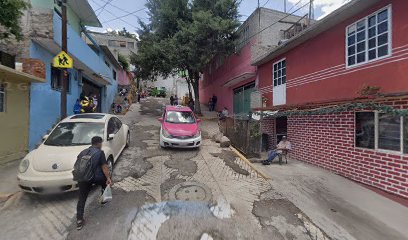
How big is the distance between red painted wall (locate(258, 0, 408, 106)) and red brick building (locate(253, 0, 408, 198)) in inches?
0.8

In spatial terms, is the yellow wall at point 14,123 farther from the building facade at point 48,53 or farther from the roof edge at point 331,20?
the roof edge at point 331,20

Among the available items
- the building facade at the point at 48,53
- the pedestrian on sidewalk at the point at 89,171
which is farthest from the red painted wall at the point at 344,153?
the building facade at the point at 48,53

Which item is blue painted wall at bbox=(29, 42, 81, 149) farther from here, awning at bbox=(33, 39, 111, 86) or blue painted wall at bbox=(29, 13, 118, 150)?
awning at bbox=(33, 39, 111, 86)

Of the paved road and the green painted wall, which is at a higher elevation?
the green painted wall

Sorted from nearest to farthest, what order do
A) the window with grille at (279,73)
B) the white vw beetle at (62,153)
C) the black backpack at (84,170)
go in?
the black backpack at (84,170) → the white vw beetle at (62,153) → the window with grille at (279,73)

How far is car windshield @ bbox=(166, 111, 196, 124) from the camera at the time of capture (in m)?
10.3

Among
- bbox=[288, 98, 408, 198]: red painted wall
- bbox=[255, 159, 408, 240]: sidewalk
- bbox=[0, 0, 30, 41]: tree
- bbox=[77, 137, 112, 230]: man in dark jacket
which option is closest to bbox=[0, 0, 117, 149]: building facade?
bbox=[0, 0, 30, 41]: tree

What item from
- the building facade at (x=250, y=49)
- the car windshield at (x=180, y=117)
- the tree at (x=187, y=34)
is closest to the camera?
the car windshield at (x=180, y=117)

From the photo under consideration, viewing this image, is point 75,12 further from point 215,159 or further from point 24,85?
point 215,159

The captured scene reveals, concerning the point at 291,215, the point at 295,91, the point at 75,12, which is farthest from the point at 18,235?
the point at 75,12

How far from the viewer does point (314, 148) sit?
9.27 metres

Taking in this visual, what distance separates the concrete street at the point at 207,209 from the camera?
4.37 meters

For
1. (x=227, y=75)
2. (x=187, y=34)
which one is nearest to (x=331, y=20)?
(x=187, y=34)

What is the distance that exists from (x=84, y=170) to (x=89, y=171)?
0.09 metres
